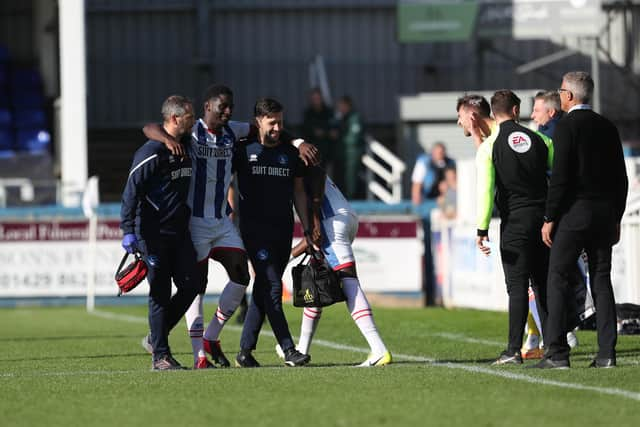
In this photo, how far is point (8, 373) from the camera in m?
10.5

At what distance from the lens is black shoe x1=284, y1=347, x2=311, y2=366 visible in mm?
10505

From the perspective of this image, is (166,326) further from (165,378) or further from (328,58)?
(328,58)

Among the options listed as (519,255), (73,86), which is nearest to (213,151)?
(519,255)

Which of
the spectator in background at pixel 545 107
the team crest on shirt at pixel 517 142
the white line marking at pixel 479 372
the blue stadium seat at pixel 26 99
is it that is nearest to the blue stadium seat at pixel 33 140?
the blue stadium seat at pixel 26 99

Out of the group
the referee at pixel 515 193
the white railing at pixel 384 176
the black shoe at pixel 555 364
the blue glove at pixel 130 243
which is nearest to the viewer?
the black shoe at pixel 555 364

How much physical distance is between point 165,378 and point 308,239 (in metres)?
Answer: 1.77

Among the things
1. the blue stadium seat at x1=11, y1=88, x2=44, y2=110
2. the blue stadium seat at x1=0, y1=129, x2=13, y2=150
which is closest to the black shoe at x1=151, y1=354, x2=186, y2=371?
the blue stadium seat at x1=0, y1=129, x2=13, y2=150

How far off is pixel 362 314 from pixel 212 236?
1217mm

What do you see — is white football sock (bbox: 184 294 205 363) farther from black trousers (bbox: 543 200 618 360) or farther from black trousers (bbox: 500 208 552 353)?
black trousers (bbox: 543 200 618 360)

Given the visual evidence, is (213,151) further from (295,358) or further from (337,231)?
(295,358)

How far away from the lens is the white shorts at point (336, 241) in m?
10.6

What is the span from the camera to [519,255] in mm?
10219

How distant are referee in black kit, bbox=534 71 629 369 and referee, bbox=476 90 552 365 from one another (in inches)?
21.6

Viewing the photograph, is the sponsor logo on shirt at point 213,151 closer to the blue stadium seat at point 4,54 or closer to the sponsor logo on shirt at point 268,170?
the sponsor logo on shirt at point 268,170
